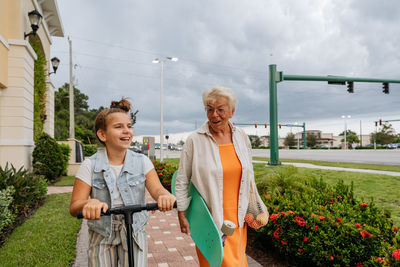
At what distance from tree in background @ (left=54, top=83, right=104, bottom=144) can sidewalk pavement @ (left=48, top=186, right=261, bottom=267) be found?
3536cm

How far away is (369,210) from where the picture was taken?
3902 millimetres

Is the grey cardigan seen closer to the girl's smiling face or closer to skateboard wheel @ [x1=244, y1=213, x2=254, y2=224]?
skateboard wheel @ [x1=244, y1=213, x2=254, y2=224]

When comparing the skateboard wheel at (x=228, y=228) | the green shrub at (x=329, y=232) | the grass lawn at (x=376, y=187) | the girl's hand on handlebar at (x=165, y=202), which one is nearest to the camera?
the girl's hand on handlebar at (x=165, y=202)

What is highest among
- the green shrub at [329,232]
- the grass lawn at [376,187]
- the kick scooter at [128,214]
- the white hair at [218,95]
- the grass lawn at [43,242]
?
the white hair at [218,95]

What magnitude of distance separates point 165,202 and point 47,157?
1143 cm

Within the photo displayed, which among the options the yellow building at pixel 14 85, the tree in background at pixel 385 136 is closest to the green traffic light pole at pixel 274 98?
the yellow building at pixel 14 85

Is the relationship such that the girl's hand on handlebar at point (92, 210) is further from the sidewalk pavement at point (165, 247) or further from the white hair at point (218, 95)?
the sidewalk pavement at point (165, 247)

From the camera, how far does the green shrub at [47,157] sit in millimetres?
11500

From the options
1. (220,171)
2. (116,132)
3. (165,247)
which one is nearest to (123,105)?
(116,132)

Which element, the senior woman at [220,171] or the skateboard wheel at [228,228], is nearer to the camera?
the skateboard wheel at [228,228]

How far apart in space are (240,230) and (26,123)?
974 centimetres

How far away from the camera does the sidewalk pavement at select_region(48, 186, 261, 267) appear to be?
13.6 feet

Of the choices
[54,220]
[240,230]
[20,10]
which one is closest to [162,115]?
[20,10]

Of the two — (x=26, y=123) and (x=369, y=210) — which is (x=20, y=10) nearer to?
(x=26, y=123)
